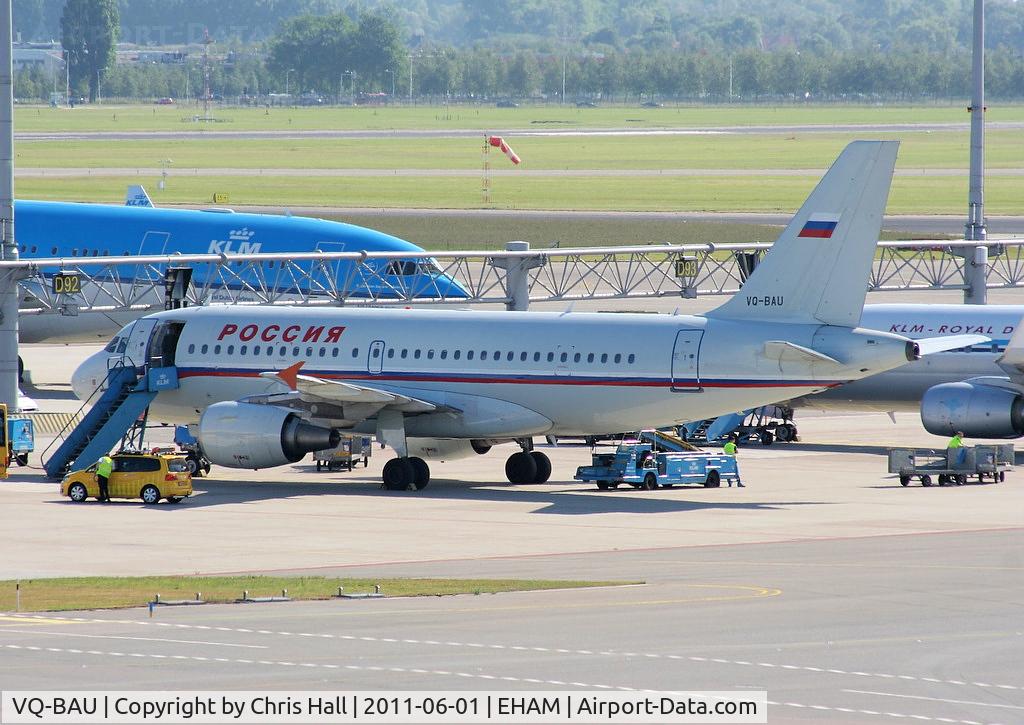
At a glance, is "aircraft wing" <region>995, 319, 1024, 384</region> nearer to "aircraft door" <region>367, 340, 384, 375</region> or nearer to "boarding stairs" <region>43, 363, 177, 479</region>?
"aircraft door" <region>367, 340, 384, 375</region>

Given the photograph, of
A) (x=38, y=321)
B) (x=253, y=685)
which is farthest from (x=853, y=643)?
(x=38, y=321)

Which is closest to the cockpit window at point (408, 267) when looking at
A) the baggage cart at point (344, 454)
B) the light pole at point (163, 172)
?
the baggage cart at point (344, 454)

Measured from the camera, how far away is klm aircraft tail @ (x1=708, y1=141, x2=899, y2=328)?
4266cm

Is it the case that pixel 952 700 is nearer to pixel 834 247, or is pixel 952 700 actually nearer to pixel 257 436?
pixel 834 247

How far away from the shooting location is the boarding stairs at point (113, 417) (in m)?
48.0

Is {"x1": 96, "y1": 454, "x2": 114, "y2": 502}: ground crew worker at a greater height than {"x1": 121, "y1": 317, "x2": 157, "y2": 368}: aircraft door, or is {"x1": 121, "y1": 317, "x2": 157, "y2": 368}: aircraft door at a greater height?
{"x1": 121, "y1": 317, "x2": 157, "y2": 368}: aircraft door

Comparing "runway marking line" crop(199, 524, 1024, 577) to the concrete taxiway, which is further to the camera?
"runway marking line" crop(199, 524, 1024, 577)

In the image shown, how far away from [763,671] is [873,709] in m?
2.31

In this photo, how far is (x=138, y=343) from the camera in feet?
167

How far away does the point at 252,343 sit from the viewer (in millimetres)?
49719

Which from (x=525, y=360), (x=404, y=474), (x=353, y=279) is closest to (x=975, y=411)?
(x=525, y=360)

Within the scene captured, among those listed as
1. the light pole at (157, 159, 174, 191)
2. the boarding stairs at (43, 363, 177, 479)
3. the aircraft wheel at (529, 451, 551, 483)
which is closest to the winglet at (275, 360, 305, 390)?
the boarding stairs at (43, 363, 177, 479)

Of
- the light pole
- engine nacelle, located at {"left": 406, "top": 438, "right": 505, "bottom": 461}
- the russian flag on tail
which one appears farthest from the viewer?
the light pole

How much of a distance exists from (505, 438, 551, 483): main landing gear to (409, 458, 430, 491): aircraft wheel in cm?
253
